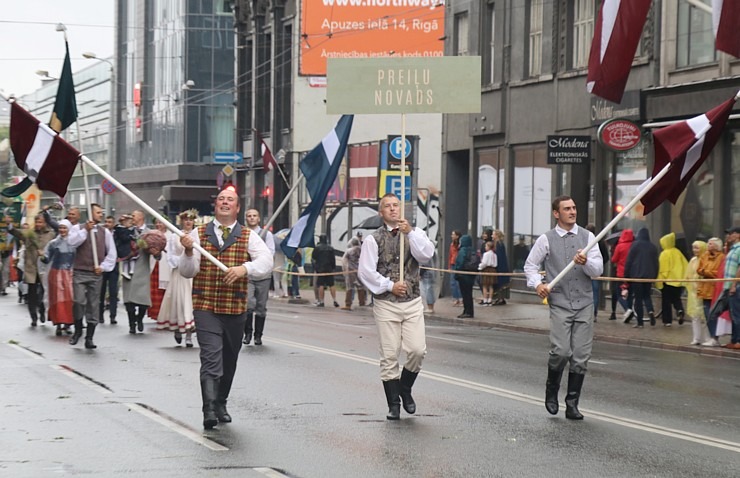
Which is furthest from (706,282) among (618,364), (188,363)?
(188,363)

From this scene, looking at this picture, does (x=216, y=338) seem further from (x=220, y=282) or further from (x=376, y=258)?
(x=376, y=258)

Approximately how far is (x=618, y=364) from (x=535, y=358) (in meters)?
1.13

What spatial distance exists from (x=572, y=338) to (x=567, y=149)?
16.7 m

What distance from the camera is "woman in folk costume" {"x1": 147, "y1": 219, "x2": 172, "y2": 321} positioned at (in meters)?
21.5

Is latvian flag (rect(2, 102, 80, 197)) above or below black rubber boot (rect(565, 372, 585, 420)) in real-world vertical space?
above

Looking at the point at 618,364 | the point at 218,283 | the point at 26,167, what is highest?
the point at 26,167

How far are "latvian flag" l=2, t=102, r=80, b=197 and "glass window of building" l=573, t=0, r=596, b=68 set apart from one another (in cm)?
1990

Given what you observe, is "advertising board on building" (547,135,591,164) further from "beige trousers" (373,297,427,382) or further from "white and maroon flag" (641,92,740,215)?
"beige trousers" (373,297,427,382)

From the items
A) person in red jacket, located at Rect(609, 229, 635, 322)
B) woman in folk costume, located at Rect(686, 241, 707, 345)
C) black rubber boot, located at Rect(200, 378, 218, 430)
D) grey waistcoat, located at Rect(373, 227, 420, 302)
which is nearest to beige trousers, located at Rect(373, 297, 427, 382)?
grey waistcoat, located at Rect(373, 227, 420, 302)

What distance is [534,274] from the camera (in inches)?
465

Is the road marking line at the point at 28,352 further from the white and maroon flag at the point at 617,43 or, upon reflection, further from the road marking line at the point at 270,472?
the road marking line at the point at 270,472

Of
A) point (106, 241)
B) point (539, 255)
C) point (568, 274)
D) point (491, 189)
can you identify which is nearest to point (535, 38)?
point (491, 189)

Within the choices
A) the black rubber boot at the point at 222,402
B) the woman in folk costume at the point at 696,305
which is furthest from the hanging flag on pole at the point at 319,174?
the black rubber boot at the point at 222,402

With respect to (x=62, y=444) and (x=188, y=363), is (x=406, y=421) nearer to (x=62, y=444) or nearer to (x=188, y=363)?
(x=62, y=444)
